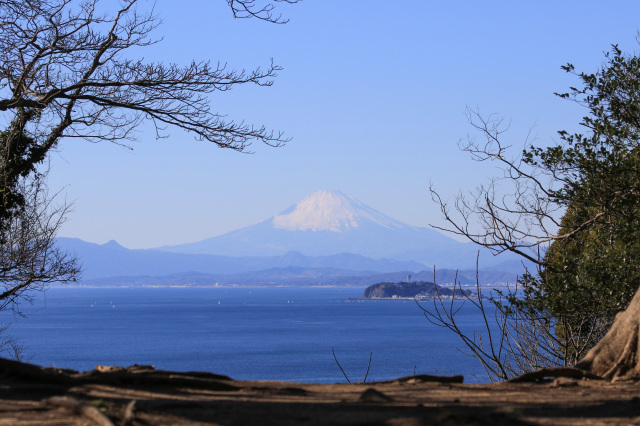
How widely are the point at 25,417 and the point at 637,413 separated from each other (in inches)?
176

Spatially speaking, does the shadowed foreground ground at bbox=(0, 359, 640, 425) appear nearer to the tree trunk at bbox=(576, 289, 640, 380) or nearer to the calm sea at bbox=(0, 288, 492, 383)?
the tree trunk at bbox=(576, 289, 640, 380)

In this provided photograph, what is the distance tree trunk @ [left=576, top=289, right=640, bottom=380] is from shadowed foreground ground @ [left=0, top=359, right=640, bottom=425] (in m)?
0.56

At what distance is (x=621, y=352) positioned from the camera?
803 centimetres

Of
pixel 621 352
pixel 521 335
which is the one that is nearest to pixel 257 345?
pixel 521 335

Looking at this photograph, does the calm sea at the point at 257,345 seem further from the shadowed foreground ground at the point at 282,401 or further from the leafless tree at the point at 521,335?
the shadowed foreground ground at the point at 282,401

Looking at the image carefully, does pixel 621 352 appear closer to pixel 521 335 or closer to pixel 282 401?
pixel 282 401

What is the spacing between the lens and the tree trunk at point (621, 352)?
7895 millimetres

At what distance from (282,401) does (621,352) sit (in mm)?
4153

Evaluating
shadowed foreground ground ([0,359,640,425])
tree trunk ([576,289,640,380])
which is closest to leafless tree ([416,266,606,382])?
tree trunk ([576,289,640,380])

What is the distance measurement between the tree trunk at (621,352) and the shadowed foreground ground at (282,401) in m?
0.56

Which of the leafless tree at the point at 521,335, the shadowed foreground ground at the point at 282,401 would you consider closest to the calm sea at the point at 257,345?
the leafless tree at the point at 521,335

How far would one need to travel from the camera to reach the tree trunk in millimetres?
7895

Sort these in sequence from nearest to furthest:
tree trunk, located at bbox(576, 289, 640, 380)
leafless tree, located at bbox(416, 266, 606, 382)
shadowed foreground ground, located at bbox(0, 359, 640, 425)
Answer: shadowed foreground ground, located at bbox(0, 359, 640, 425) → tree trunk, located at bbox(576, 289, 640, 380) → leafless tree, located at bbox(416, 266, 606, 382)

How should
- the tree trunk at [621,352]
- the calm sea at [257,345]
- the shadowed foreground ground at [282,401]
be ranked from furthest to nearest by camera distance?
the calm sea at [257,345] → the tree trunk at [621,352] → the shadowed foreground ground at [282,401]
